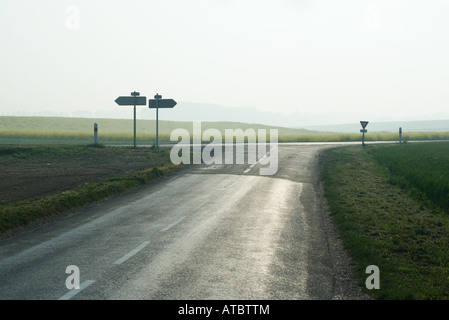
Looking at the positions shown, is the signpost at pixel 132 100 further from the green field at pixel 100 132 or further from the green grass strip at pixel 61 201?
the green field at pixel 100 132

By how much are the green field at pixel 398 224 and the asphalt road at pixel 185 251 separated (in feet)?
1.66

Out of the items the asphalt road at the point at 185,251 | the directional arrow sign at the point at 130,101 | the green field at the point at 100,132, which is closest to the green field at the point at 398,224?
the asphalt road at the point at 185,251

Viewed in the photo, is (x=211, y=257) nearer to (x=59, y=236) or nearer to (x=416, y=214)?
(x=59, y=236)

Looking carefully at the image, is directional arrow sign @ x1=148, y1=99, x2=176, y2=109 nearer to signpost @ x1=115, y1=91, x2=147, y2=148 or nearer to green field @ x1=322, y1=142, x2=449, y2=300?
signpost @ x1=115, y1=91, x2=147, y2=148

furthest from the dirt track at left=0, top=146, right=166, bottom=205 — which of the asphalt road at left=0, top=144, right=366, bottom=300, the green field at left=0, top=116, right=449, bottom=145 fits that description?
the green field at left=0, top=116, right=449, bottom=145

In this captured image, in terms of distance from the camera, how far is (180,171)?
A: 24578 millimetres

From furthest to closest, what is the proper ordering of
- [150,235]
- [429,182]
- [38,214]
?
[429,182] → [38,214] → [150,235]

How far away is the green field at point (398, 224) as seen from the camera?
7.76m

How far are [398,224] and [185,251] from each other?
573 cm

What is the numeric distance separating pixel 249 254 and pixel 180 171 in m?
15.6

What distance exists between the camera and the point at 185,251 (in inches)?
371

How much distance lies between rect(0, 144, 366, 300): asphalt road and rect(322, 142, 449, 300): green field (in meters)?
0.51

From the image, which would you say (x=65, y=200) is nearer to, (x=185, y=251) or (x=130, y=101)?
(x=185, y=251)
